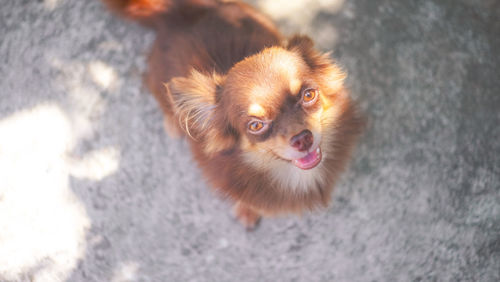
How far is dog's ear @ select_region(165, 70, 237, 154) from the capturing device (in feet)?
5.82

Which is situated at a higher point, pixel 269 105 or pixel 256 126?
pixel 269 105

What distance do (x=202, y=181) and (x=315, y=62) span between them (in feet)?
3.35

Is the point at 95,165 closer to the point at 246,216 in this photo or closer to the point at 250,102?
the point at 246,216

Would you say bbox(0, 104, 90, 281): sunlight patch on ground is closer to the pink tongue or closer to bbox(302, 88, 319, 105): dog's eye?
the pink tongue

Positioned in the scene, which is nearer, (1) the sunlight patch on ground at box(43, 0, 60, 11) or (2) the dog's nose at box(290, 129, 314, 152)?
(2) the dog's nose at box(290, 129, 314, 152)

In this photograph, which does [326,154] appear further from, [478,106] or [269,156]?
[478,106]

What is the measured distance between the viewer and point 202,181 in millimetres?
2430

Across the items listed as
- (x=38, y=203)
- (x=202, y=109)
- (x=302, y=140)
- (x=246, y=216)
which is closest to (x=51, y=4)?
(x=38, y=203)

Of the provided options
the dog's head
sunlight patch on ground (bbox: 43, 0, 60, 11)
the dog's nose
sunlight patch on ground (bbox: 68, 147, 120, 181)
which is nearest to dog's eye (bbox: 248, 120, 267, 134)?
the dog's head

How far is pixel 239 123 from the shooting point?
5.77ft

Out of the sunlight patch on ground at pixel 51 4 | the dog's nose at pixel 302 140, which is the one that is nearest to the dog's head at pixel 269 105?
the dog's nose at pixel 302 140

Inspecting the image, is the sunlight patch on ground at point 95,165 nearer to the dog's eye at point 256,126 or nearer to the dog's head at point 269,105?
the dog's head at point 269,105

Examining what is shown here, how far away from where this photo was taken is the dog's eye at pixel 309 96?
5.55 ft

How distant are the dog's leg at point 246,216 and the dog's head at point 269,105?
512 mm
